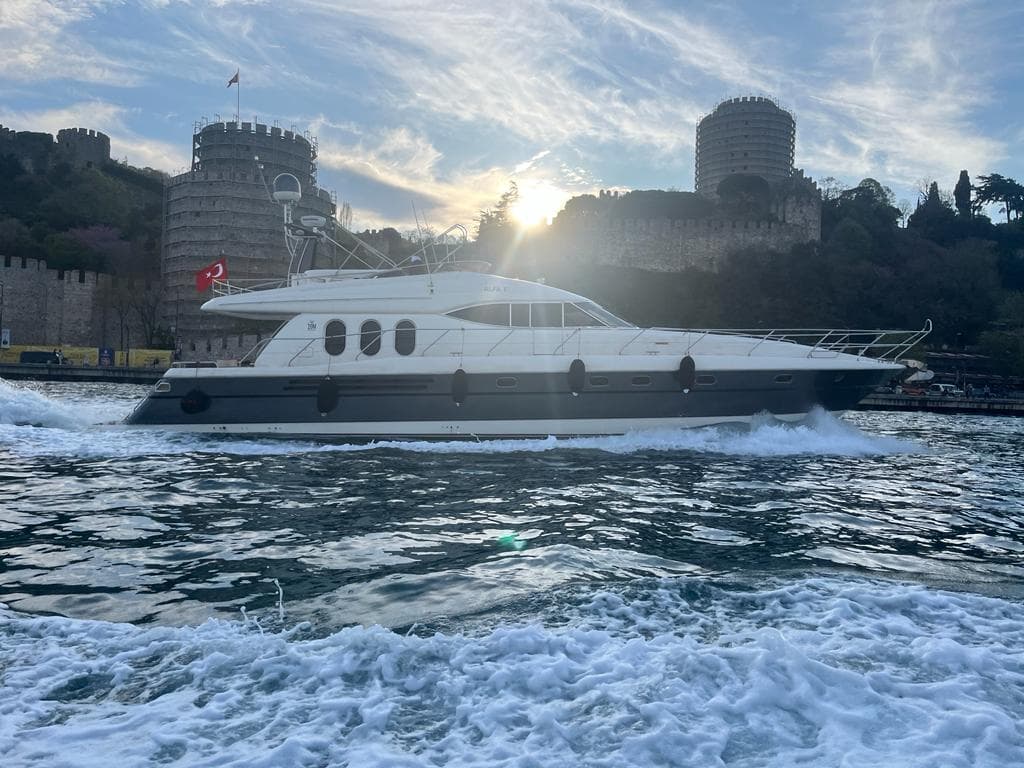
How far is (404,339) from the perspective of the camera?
13234mm

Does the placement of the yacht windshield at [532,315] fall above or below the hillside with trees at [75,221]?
below

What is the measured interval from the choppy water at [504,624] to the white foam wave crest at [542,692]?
1cm

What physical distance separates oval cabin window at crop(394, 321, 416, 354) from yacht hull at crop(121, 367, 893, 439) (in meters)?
0.73

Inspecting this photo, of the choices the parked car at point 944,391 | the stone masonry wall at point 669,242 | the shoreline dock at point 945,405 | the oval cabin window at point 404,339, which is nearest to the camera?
the oval cabin window at point 404,339

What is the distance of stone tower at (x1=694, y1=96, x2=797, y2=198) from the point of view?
79188 millimetres

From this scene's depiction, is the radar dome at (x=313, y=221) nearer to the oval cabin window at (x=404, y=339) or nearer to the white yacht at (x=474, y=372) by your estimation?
the white yacht at (x=474, y=372)

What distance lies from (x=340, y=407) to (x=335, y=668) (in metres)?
9.47

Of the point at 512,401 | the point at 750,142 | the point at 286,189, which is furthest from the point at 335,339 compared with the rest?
the point at 750,142

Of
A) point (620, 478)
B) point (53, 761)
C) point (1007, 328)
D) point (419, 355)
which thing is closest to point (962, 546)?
point (620, 478)

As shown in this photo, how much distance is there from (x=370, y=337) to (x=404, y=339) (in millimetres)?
653

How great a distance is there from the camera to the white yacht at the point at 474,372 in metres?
12.6

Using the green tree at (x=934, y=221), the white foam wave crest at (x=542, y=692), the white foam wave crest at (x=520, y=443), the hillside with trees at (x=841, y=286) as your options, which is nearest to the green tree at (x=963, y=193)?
the green tree at (x=934, y=221)

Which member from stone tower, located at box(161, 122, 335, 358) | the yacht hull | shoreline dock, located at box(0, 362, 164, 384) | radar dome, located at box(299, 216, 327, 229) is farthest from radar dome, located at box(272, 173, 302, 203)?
stone tower, located at box(161, 122, 335, 358)

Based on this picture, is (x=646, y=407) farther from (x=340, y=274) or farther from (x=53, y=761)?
(x=53, y=761)
